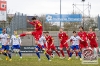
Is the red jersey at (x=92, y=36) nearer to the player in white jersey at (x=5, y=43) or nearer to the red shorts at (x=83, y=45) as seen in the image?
the red shorts at (x=83, y=45)

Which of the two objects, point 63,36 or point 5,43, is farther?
point 63,36

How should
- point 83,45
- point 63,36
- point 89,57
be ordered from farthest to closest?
point 63,36 → point 83,45 → point 89,57

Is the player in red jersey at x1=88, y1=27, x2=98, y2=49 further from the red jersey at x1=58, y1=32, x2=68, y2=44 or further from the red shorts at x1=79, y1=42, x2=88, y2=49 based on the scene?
the red jersey at x1=58, y1=32, x2=68, y2=44

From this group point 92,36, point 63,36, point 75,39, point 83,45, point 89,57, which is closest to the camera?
point 89,57

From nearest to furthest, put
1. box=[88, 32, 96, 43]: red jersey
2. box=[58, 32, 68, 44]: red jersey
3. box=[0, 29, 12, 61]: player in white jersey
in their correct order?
1. box=[0, 29, 12, 61]: player in white jersey
2. box=[88, 32, 96, 43]: red jersey
3. box=[58, 32, 68, 44]: red jersey

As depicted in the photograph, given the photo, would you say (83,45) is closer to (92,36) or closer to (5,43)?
(92,36)

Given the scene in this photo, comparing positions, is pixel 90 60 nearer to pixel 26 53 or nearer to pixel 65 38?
pixel 65 38

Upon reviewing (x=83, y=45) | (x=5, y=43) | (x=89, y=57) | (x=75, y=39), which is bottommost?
(x=89, y=57)

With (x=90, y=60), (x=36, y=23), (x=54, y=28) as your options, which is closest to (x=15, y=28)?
(x=54, y=28)

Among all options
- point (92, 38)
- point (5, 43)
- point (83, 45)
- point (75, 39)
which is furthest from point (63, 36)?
point (5, 43)

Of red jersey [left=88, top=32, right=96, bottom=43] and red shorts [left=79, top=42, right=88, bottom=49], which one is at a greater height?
red jersey [left=88, top=32, right=96, bottom=43]

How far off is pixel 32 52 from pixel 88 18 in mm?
24658

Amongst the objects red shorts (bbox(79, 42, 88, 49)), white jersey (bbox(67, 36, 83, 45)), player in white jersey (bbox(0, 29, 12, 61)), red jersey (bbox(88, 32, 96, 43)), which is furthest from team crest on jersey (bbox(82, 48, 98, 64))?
player in white jersey (bbox(0, 29, 12, 61))

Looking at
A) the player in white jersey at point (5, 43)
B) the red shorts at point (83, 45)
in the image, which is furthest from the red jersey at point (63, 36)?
the player in white jersey at point (5, 43)
